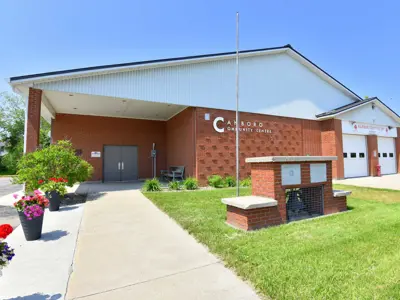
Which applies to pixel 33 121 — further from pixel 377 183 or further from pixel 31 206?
pixel 377 183

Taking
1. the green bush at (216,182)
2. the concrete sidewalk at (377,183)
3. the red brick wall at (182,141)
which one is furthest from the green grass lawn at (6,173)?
the concrete sidewalk at (377,183)

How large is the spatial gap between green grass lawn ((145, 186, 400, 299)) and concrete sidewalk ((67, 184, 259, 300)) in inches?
9.9

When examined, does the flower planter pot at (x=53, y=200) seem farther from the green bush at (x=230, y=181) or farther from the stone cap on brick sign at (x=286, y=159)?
the green bush at (x=230, y=181)

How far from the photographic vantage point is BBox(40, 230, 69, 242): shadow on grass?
443 cm

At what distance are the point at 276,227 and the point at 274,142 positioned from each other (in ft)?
34.0

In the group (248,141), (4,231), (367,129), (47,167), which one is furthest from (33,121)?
(367,129)

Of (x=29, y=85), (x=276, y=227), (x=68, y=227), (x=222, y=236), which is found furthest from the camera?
(x=29, y=85)

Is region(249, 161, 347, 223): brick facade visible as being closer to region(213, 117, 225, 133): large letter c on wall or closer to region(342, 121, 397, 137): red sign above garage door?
region(213, 117, 225, 133): large letter c on wall

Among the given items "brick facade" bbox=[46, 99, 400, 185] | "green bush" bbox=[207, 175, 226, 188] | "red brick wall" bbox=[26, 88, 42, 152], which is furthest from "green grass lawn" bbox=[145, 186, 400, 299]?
"red brick wall" bbox=[26, 88, 42, 152]

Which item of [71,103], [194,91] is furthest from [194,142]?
[71,103]

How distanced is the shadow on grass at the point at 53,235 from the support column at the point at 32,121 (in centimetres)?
583

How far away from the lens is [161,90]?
1155 cm

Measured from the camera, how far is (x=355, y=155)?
16.2 meters

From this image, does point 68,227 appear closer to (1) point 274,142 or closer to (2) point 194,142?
(2) point 194,142
